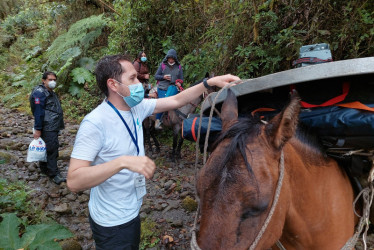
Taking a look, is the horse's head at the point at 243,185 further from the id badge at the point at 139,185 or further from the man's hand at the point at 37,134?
the man's hand at the point at 37,134

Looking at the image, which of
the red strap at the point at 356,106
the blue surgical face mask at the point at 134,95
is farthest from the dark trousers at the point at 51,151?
the red strap at the point at 356,106

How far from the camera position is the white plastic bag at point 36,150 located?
4961mm

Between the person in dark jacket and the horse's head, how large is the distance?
4.78m

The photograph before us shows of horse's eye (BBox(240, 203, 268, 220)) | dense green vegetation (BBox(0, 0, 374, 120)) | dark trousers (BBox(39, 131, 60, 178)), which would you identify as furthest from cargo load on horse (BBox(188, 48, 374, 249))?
dark trousers (BBox(39, 131, 60, 178))

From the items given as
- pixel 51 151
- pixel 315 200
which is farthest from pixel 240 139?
pixel 51 151

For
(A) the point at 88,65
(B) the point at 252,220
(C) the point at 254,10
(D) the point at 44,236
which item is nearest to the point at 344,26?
(C) the point at 254,10

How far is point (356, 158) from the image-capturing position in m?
1.73

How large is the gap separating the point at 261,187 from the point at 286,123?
0.38m

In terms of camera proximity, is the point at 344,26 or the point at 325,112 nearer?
the point at 325,112

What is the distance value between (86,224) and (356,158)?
420cm

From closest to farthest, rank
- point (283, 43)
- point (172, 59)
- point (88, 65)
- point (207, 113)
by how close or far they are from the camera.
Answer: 1. point (207, 113)
2. point (283, 43)
3. point (172, 59)
4. point (88, 65)

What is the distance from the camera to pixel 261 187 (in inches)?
51.4

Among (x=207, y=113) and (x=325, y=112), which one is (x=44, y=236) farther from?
(x=325, y=112)

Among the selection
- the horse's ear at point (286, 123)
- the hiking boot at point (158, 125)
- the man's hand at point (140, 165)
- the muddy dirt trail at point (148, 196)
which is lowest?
the muddy dirt trail at point (148, 196)
